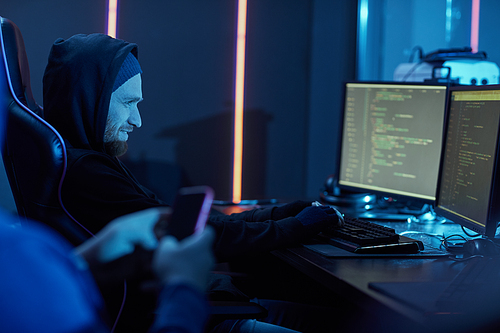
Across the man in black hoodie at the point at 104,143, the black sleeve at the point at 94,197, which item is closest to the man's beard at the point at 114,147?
the man in black hoodie at the point at 104,143

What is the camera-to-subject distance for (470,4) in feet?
8.30

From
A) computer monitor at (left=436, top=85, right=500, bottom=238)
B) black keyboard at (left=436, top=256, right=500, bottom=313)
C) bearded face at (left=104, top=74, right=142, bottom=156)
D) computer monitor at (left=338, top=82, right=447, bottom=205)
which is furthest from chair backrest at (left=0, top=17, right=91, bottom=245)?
computer monitor at (left=338, top=82, right=447, bottom=205)

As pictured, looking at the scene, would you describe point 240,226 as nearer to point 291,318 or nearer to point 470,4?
point 291,318

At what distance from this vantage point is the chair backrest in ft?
3.31

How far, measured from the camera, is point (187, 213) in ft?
2.29

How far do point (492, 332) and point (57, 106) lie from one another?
115 cm

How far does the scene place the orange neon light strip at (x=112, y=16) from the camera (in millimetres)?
2105

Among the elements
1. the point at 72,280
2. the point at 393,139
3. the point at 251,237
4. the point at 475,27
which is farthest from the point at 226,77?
the point at 72,280

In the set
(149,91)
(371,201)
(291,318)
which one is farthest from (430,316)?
(149,91)

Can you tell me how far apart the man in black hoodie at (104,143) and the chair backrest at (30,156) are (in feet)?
0.21

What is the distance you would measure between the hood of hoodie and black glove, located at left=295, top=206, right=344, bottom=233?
0.63 meters

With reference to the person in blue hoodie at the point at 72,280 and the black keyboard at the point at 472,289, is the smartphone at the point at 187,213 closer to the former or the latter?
the person in blue hoodie at the point at 72,280

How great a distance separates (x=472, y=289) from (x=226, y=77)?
178 centimetres

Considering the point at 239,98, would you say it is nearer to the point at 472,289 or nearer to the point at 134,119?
the point at 134,119
